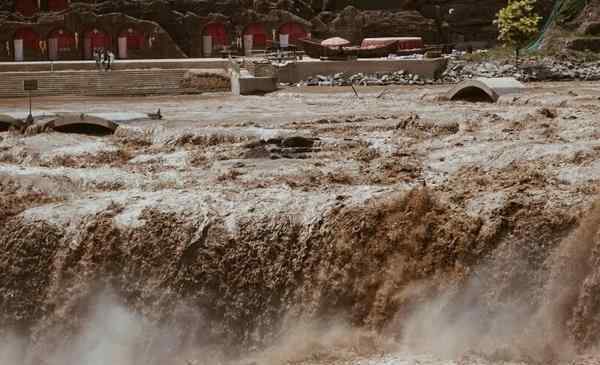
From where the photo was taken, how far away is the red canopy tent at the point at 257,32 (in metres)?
54.1

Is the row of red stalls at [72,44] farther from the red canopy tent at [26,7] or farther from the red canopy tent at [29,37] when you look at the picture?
the red canopy tent at [26,7]

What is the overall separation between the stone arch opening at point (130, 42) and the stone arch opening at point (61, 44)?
2.64m

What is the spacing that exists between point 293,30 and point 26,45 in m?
15.2

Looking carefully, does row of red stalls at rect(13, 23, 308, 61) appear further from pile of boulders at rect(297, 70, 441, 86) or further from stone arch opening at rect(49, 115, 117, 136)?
stone arch opening at rect(49, 115, 117, 136)

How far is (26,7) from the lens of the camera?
189 feet

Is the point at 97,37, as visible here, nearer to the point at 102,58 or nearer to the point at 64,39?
the point at 64,39

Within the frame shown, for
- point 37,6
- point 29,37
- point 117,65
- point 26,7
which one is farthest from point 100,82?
point 26,7

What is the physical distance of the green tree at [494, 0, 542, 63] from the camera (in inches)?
1889

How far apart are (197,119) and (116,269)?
530 inches

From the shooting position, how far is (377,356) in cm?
1271

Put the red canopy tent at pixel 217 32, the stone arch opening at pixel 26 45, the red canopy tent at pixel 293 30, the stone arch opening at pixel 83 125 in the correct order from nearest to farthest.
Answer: the stone arch opening at pixel 83 125, the stone arch opening at pixel 26 45, the red canopy tent at pixel 293 30, the red canopy tent at pixel 217 32

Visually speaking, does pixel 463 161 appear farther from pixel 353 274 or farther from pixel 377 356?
pixel 377 356

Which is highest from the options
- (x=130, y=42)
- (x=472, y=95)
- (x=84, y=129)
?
(x=130, y=42)

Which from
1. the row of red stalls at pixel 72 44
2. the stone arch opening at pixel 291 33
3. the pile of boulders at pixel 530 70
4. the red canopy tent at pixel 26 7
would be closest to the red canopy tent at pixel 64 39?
the row of red stalls at pixel 72 44
